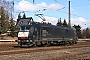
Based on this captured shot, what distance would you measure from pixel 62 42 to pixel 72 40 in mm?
5099

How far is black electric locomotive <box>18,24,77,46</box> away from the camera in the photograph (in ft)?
105

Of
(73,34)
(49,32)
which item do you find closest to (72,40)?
(73,34)

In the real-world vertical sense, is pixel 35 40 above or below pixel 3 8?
below

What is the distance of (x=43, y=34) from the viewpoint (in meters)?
34.6

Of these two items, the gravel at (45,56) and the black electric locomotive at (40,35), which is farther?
the black electric locomotive at (40,35)

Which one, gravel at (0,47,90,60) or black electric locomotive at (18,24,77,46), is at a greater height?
black electric locomotive at (18,24,77,46)

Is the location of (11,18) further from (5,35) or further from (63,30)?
(63,30)

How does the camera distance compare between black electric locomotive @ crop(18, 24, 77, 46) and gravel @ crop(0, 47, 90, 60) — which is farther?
black electric locomotive @ crop(18, 24, 77, 46)

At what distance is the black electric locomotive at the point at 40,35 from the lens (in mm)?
32156

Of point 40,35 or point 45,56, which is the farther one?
point 40,35

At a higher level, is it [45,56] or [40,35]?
[40,35]

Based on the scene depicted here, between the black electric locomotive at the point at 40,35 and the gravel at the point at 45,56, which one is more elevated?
the black electric locomotive at the point at 40,35

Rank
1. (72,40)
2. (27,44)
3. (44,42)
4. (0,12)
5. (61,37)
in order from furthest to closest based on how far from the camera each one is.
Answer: (0,12) → (72,40) → (61,37) → (44,42) → (27,44)

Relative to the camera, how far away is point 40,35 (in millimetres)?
33719
